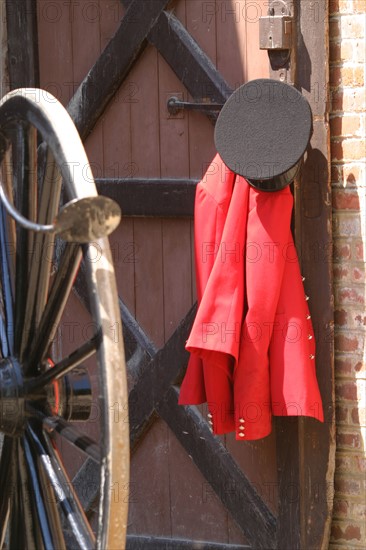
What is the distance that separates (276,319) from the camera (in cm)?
418

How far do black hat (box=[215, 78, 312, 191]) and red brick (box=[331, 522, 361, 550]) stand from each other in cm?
131

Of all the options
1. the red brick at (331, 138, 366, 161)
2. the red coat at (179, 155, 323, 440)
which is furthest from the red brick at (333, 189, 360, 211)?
the red coat at (179, 155, 323, 440)

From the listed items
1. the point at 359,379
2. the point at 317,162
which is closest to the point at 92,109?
the point at 317,162

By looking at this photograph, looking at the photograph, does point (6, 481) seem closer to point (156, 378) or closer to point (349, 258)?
point (156, 378)

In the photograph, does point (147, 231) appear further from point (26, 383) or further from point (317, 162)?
point (26, 383)

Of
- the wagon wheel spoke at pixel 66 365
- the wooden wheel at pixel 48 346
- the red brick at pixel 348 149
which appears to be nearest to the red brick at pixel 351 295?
the red brick at pixel 348 149

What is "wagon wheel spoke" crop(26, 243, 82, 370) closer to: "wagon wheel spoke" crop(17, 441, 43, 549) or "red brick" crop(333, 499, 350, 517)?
"wagon wheel spoke" crop(17, 441, 43, 549)

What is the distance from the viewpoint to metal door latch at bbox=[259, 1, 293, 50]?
423 centimetres

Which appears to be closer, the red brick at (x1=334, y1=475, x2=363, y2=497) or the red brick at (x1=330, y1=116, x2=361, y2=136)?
the red brick at (x1=330, y1=116, x2=361, y2=136)

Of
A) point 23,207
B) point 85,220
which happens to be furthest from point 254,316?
point 85,220

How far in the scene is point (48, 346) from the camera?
336cm

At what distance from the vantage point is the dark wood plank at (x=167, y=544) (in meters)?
4.71

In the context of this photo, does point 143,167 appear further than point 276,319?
Yes

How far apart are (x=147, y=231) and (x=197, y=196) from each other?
18.8 inches
